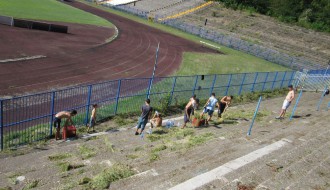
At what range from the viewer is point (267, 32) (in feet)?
187

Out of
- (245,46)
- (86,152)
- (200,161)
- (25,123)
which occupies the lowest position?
(245,46)

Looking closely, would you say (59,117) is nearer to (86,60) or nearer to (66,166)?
(66,166)

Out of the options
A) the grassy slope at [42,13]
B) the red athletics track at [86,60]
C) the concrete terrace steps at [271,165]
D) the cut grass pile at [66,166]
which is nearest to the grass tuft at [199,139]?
the concrete terrace steps at [271,165]

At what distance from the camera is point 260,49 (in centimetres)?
4803

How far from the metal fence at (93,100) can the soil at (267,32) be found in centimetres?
Answer: 2526

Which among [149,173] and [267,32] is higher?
[267,32]

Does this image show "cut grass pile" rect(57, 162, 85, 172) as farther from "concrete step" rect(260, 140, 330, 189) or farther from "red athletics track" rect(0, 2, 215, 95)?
"red athletics track" rect(0, 2, 215, 95)

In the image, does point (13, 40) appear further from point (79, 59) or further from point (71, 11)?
point (71, 11)

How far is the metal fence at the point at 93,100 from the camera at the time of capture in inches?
518

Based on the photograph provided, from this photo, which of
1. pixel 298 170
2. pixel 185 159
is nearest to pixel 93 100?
pixel 185 159

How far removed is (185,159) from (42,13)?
137 feet

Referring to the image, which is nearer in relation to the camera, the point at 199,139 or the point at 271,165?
the point at 271,165

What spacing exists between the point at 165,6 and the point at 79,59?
49.5m

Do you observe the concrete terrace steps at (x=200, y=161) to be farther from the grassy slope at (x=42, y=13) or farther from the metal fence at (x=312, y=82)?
the grassy slope at (x=42, y=13)
